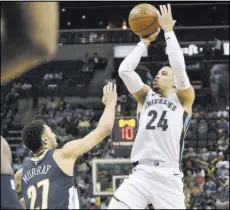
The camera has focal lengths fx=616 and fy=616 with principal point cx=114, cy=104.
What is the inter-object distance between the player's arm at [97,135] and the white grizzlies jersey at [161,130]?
1.93 feet

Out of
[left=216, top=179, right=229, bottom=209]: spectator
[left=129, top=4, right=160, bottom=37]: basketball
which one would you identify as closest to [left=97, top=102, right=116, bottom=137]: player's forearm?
[left=129, top=4, right=160, bottom=37]: basketball

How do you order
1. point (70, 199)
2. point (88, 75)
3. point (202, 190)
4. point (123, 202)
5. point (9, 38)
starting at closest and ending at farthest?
point (70, 199) → point (123, 202) → point (202, 190) → point (9, 38) → point (88, 75)

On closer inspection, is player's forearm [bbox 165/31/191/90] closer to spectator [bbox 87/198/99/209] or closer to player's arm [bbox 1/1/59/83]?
spectator [bbox 87/198/99/209]

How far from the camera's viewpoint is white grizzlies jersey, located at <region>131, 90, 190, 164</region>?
5605 millimetres

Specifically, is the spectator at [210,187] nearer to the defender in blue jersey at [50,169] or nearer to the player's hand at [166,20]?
the player's hand at [166,20]

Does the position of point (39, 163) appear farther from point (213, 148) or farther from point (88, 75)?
point (88, 75)

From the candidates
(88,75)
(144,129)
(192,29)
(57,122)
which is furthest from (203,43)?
(144,129)

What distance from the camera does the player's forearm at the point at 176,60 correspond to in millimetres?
5547

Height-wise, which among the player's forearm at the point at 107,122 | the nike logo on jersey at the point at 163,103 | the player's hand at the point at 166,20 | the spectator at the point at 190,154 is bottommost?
the spectator at the point at 190,154

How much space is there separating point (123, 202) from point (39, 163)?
0.90m

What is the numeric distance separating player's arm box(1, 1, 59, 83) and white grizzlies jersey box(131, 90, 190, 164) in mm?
13079

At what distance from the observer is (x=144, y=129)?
5688 millimetres

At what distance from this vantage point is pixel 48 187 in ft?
15.8

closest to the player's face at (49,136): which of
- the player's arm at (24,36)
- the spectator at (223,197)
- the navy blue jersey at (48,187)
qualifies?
the navy blue jersey at (48,187)
